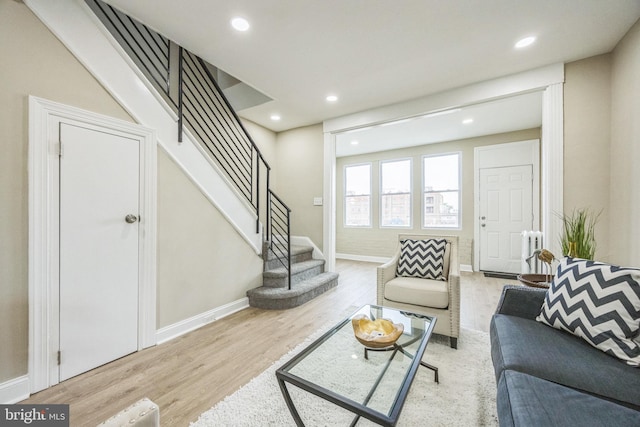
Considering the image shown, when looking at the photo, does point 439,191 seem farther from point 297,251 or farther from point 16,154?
point 16,154

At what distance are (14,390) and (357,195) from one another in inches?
230

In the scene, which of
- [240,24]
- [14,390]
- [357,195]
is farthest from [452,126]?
[14,390]

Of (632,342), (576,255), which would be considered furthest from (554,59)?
(632,342)

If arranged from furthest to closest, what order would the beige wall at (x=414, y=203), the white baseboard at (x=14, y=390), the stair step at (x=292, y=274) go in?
the beige wall at (x=414, y=203), the stair step at (x=292, y=274), the white baseboard at (x=14, y=390)

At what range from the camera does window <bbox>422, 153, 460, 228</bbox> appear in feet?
17.3

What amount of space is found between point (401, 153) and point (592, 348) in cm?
499

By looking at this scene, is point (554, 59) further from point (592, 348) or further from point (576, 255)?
point (592, 348)

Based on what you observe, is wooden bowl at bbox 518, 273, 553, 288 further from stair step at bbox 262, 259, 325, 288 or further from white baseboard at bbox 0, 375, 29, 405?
white baseboard at bbox 0, 375, 29, 405

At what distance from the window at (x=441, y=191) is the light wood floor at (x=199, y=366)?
2.41 m

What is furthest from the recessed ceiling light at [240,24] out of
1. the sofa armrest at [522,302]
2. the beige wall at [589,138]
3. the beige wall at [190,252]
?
the beige wall at [589,138]

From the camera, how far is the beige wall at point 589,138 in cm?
248

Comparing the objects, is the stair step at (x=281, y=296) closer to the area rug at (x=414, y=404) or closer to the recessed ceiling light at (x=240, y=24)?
the area rug at (x=414, y=404)

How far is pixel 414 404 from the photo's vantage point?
1481 millimetres

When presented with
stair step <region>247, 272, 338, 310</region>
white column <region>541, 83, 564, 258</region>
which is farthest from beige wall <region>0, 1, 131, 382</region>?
white column <region>541, 83, 564, 258</region>
